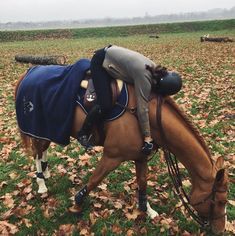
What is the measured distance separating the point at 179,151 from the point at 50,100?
2.08 m

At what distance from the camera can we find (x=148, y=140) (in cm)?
470

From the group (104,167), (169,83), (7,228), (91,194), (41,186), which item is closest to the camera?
(169,83)

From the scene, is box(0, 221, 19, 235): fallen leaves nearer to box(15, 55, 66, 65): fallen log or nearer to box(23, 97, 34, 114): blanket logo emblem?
box(23, 97, 34, 114): blanket logo emblem

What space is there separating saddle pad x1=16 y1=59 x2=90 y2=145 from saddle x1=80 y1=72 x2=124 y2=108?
0.10 m

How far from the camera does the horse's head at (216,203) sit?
4.34 meters

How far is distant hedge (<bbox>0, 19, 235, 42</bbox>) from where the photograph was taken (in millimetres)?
53344

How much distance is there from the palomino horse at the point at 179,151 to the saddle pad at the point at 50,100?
24 centimetres

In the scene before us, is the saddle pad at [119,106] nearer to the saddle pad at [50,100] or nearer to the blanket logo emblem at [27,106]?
the saddle pad at [50,100]

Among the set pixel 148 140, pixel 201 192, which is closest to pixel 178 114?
pixel 148 140

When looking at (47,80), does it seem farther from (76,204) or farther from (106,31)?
(106,31)

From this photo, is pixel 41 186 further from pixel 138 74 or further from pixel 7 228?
pixel 138 74

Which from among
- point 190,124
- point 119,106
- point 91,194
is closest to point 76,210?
point 91,194

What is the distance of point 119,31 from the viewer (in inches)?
2224

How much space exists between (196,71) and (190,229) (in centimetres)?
1260
